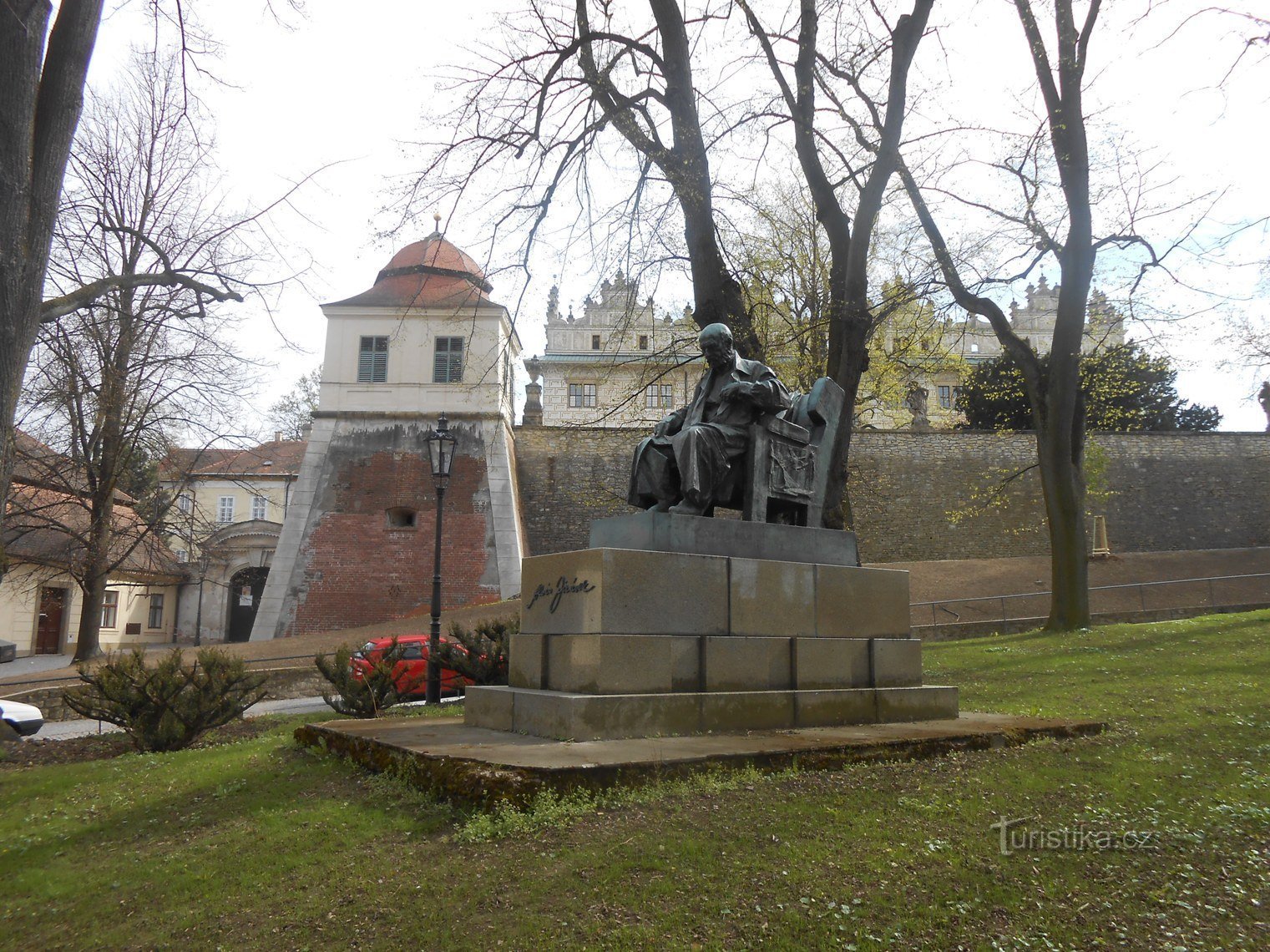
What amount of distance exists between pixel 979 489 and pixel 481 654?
23786 mm

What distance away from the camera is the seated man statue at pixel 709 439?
601 centimetres

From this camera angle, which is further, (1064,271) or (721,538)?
(1064,271)

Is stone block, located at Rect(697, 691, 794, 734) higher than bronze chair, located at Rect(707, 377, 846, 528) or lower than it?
lower

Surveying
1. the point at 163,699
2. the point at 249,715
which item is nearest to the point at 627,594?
the point at 163,699

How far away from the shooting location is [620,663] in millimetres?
5242

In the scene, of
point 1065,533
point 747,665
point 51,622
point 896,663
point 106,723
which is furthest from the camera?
point 51,622

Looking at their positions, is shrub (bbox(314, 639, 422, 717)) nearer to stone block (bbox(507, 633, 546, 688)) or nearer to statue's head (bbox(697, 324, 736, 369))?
stone block (bbox(507, 633, 546, 688))

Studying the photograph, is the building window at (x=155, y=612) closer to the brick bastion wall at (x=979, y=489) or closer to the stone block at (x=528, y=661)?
the brick bastion wall at (x=979, y=489)

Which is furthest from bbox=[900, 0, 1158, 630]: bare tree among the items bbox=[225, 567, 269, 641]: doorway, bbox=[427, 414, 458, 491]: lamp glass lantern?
bbox=[225, 567, 269, 641]: doorway

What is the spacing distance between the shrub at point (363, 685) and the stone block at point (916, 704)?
4.91m

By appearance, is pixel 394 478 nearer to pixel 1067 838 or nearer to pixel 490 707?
pixel 490 707

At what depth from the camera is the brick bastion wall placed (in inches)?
1180

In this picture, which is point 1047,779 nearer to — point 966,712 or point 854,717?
point 854,717

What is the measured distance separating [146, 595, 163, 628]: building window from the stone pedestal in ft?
109
